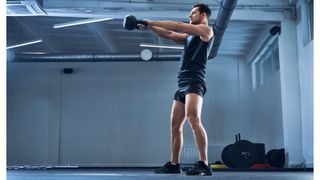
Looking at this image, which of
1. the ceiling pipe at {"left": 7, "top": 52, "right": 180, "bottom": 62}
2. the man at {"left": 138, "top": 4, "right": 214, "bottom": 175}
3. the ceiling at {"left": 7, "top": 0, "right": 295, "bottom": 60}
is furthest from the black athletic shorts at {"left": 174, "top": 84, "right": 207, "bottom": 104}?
the ceiling pipe at {"left": 7, "top": 52, "right": 180, "bottom": 62}

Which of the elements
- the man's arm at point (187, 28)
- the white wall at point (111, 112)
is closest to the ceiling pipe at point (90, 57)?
the white wall at point (111, 112)

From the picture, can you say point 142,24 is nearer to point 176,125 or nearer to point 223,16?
point 176,125

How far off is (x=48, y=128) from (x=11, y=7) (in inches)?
194

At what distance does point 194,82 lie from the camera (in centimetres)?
290

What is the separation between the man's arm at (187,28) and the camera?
2.64 metres

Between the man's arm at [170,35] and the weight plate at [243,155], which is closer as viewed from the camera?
the man's arm at [170,35]

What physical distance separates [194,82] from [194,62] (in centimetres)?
14

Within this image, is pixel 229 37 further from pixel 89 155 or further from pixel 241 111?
pixel 89 155

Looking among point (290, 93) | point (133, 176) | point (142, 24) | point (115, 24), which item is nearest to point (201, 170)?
point (133, 176)

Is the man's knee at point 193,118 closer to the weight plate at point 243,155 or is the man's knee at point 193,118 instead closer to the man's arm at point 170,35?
the man's arm at point 170,35

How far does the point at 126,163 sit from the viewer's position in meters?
9.43

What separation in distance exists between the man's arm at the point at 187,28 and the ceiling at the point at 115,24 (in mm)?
3152

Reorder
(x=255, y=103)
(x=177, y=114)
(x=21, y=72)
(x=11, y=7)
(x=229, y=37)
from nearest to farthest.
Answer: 1. (x=177, y=114)
2. (x=11, y=7)
3. (x=229, y=37)
4. (x=255, y=103)
5. (x=21, y=72)

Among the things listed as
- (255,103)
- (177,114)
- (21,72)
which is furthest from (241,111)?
(177,114)
